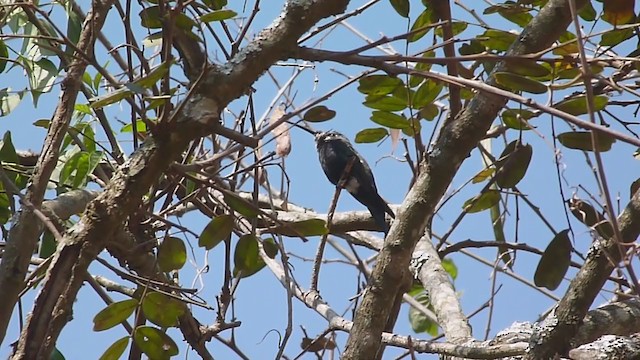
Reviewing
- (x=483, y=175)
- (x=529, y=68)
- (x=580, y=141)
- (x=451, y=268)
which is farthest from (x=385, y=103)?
(x=451, y=268)

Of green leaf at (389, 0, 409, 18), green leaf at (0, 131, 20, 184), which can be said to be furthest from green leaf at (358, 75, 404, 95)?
green leaf at (0, 131, 20, 184)

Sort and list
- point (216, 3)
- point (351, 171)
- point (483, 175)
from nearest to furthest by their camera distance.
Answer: point (216, 3)
point (483, 175)
point (351, 171)

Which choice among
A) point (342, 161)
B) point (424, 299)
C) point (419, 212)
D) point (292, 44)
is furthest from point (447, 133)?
point (342, 161)

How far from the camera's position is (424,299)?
3.07 meters

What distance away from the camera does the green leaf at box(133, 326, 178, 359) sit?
1.43 meters

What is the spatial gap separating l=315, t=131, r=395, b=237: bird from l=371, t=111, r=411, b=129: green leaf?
72cm

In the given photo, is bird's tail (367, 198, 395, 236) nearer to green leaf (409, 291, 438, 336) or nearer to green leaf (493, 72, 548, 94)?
green leaf (409, 291, 438, 336)

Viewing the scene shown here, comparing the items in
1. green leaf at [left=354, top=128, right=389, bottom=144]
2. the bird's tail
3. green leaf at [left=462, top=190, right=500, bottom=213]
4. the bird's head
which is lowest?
green leaf at [left=462, top=190, right=500, bottom=213]

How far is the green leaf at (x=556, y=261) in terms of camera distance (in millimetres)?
1574

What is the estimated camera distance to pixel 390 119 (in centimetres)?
184

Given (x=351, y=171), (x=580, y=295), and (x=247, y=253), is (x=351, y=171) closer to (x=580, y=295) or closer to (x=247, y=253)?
(x=247, y=253)

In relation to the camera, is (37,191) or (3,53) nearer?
(37,191)

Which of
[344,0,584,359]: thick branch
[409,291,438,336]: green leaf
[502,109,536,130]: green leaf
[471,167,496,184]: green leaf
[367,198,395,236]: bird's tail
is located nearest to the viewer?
[344,0,584,359]: thick branch

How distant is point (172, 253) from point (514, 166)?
0.78 m
